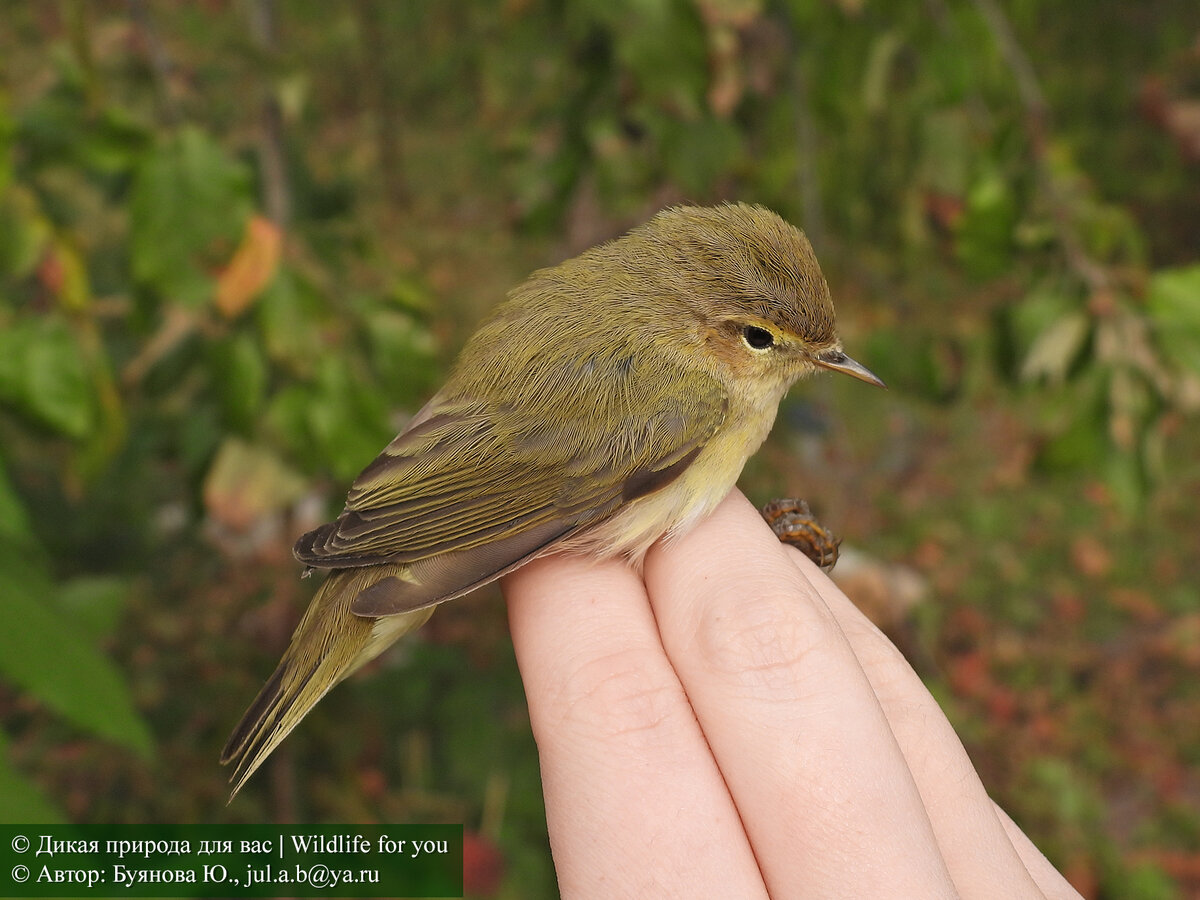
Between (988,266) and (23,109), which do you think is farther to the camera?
(988,266)

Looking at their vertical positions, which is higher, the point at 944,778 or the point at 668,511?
the point at 668,511

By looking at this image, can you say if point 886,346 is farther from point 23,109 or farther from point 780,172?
point 23,109

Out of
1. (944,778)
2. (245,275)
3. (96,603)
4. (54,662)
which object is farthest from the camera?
(96,603)

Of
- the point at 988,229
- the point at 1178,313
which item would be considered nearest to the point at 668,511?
the point at 988,229

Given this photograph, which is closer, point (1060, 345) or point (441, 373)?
point (1060, 345)

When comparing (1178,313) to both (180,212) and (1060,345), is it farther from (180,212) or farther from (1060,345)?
(180,212)

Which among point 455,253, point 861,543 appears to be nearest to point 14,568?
point 861,543

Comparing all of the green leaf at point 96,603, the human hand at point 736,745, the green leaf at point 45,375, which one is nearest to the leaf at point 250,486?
the green leaf at point 96,603
